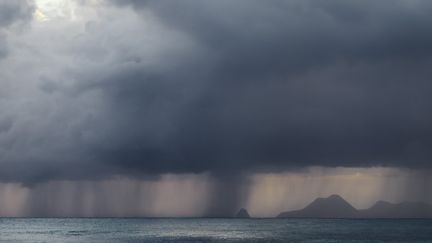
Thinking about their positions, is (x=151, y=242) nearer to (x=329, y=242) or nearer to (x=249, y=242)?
(x=249, y=242)

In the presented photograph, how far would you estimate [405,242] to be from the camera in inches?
5477

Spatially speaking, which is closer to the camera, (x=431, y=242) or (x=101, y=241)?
(x=431, y=242)

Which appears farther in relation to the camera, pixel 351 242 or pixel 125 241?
pixel 125 241

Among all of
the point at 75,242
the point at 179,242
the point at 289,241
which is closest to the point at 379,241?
the point at 289,241

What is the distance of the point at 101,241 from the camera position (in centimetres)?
14650

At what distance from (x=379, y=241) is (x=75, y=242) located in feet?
279

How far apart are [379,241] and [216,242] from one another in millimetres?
45287

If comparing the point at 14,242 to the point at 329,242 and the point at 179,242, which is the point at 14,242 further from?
the point at 329,242

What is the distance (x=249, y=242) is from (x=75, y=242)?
48.9 m

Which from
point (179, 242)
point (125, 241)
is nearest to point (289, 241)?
point (179, 242)

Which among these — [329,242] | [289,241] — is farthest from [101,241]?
[329,242]

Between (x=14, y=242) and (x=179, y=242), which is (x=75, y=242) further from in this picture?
(x=179, y=242)

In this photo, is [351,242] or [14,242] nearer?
[351,242]

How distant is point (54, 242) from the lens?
148 meters
